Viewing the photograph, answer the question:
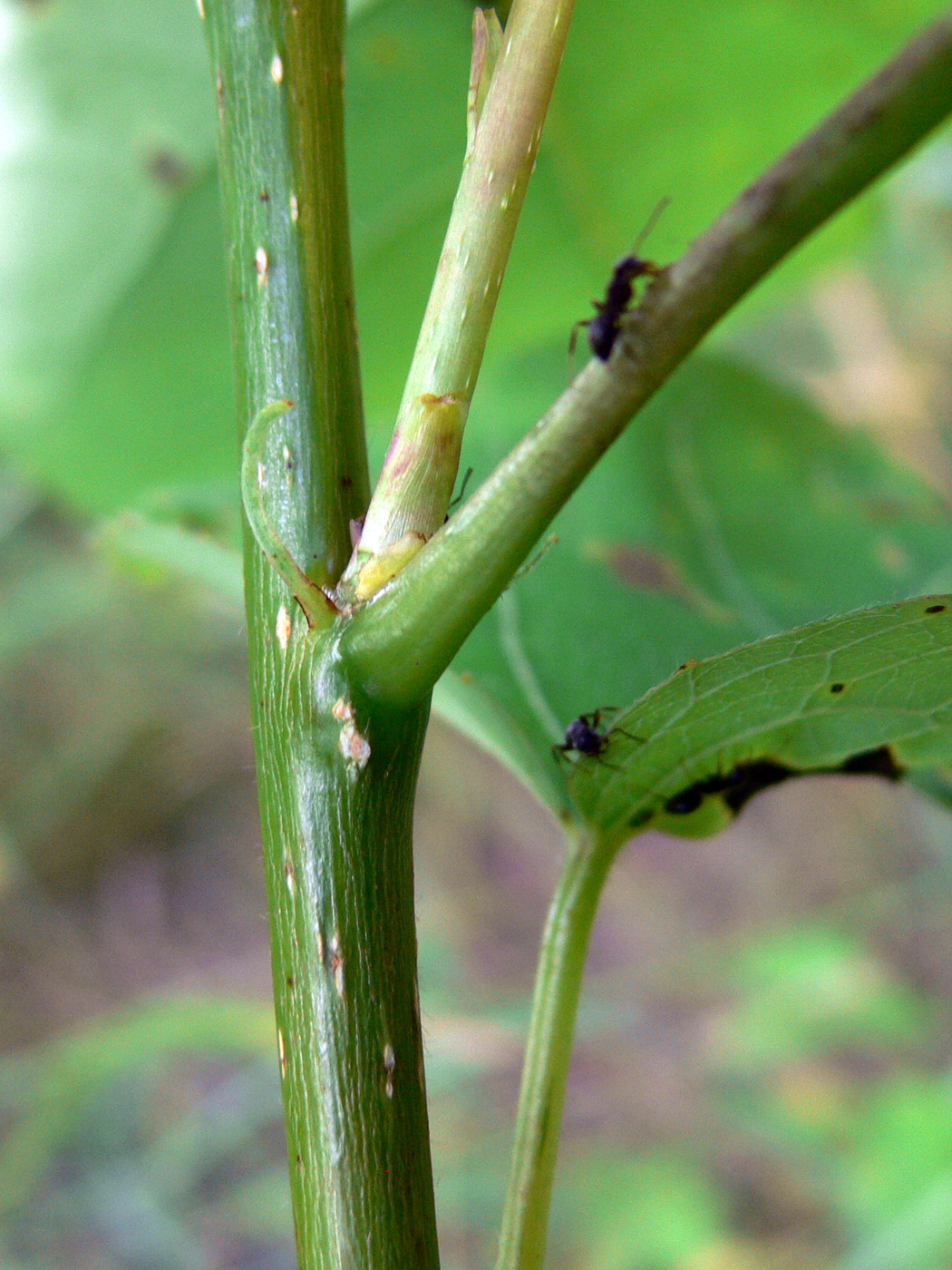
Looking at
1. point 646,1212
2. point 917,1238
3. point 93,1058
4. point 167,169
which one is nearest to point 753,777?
→ point 167,169

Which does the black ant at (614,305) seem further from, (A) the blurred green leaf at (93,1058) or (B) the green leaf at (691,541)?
(A) the blurred green leaf at (93,1058)

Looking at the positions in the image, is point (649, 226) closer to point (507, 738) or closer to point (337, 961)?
point (507, 738)

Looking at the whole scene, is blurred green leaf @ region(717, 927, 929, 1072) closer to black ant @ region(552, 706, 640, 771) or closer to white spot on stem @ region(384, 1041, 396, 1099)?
black ant @ region(552, 706, 640, 771)

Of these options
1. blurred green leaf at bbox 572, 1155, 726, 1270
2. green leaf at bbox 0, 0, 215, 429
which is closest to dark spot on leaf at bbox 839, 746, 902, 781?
green leaf at bbox 0, 0, 215, 429

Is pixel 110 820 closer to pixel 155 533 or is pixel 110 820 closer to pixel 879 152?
pixel 155 533

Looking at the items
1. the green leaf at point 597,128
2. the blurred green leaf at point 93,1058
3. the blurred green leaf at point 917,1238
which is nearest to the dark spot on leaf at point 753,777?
the green leaf at point 597,128

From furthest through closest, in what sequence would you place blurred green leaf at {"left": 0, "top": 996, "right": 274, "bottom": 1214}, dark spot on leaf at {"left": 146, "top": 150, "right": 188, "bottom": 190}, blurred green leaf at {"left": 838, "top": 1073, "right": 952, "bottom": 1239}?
blurred green leaf at {"left": 0, "top": 996, "right": 274, "bottom": 1214}, blurred green leaf at {"left": 838, "top": 1073, "right": 952, "bottom": 1239}, dark spot on leaf at {"left": 146, "top": 150, "right": 188, "bottom": 190}

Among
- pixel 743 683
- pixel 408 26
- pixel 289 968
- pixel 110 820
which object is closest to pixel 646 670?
pixel 743 683
